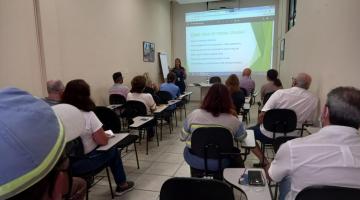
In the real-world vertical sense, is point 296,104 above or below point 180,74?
below

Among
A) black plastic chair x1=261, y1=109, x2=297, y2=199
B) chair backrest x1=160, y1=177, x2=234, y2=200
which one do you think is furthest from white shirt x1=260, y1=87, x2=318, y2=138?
chair backrest x1=160, y1=177, x2=234, y2=200

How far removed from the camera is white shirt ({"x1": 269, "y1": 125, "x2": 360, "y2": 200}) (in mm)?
1261

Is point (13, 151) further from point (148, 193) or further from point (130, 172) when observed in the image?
point (130, 172)

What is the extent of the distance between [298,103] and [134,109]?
8.28 feet

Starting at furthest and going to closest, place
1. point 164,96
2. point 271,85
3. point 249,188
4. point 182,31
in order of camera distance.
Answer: point 182,31 → point 164,96 → point 271,85 → point 249,188

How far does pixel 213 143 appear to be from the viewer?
2.21m

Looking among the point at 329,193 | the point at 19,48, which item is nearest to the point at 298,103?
the point at 329,193

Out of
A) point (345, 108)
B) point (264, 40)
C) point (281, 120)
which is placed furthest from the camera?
point (264, 40)

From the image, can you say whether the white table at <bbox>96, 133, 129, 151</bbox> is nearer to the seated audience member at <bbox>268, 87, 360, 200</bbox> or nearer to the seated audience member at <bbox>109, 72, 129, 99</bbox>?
the seated audience member at <bbox>268, 87, 360, 200</bbox>

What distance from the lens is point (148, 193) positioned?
2.88 meters

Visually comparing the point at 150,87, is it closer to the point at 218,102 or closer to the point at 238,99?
the point at 238,99

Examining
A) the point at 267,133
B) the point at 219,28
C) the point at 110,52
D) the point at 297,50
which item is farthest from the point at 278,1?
the point at 267,133

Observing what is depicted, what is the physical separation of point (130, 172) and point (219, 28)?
6.84 meters

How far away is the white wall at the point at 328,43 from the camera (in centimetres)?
241
